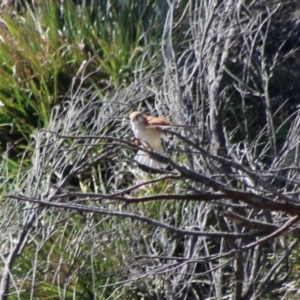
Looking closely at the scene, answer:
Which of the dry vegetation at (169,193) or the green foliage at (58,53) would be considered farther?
the green foliage at (58,53)

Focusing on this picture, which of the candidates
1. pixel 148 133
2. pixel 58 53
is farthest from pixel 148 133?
pixel 58 53

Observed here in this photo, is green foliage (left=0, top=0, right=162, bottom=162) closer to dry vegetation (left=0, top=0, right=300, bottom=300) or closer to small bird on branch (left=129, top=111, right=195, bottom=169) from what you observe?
dry vegetation (left=0, top=0, right=300, bottom=300)

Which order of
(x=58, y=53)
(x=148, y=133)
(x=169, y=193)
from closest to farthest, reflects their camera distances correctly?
(x=148, y=133)
(x=169, y=193)
(x=58, y=53)

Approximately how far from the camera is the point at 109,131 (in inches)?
215

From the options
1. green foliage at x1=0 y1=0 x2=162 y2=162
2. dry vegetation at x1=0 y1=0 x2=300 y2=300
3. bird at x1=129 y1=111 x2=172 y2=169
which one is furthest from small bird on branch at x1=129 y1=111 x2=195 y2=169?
green foliage at x1=0 y1=0 x2=162 y2=162

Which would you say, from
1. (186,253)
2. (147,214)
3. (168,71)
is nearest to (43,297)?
(147,214)

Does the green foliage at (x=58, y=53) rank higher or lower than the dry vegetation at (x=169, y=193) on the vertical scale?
higher

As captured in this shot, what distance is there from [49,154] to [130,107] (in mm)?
547

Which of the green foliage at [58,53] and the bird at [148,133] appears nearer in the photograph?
the bird at [148,133]

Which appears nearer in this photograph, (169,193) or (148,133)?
(148,133)

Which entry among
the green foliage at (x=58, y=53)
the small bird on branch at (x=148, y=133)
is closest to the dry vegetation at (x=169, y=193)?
the small bird on branch at (x=148, y=133)

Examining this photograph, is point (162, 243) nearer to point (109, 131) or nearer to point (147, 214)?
point (147, 214)

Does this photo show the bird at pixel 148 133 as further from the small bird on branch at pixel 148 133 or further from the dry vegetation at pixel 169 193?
the dry vegetation at pixel 169 193

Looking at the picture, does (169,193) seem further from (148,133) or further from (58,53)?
(58,53)
